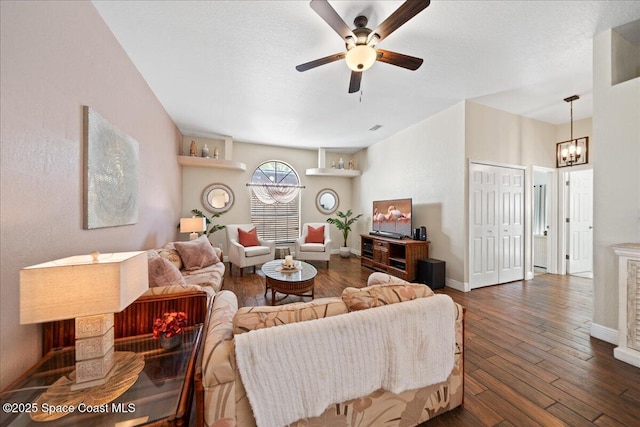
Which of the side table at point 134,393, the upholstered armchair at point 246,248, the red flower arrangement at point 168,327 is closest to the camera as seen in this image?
the side table at point 134,393

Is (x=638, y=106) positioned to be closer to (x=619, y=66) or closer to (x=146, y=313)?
(x=619, y=66)

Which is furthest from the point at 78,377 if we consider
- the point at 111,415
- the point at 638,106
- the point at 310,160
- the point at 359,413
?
the point at 310,160

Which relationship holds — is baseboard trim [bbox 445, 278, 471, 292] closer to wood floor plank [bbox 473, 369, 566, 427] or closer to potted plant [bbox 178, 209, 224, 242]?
wood floor plank [bbox 473, 369, 566, 427]

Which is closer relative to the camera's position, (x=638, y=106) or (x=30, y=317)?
(x=30, y=317)

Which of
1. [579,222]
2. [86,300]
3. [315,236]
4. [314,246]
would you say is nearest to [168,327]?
[86,300]

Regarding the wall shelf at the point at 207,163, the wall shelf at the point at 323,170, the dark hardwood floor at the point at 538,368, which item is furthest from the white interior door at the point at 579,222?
the wall shelf at the point at 207,163

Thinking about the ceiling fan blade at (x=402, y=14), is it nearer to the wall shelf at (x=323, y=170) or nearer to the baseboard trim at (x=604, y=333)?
the baseboard trim at (x=604, y=333)

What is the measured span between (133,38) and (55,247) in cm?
194

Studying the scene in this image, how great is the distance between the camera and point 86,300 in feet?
3.03

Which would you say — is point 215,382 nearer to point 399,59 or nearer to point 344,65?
point 399,59

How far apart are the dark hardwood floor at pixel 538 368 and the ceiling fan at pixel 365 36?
2544mm

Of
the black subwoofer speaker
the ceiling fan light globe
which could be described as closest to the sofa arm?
the ceiling fan light globe

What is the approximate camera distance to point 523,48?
7.37 ft

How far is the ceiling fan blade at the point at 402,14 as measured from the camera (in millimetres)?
1459
